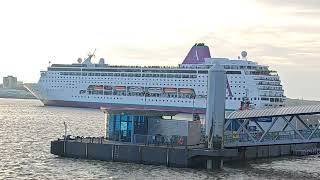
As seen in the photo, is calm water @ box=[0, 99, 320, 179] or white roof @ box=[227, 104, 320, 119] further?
white roof @ box=[227, 104, 320, 119]

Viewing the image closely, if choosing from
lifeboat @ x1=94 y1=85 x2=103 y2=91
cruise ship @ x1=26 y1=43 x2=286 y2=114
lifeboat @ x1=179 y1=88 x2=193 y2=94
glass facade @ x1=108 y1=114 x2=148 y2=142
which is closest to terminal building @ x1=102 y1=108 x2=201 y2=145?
glass facade @ x1=108 y1=114 x2=148 y2=142

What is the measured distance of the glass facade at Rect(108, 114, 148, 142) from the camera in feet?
163

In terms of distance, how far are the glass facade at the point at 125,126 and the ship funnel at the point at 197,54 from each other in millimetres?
92719

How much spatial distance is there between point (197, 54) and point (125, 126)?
95.1 metres

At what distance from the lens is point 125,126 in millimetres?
50094

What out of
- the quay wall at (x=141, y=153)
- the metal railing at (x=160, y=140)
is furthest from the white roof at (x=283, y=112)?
the metal railing at (x=160, y=140)

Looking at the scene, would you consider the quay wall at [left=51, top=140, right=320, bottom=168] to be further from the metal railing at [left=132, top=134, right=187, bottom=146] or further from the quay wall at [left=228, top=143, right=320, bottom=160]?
the metal railing at [left=132, top=134, right=187, bottom=146]

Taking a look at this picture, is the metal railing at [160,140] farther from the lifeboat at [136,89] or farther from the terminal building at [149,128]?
the lifeboat at [136,89]

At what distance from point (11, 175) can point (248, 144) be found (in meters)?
17.1

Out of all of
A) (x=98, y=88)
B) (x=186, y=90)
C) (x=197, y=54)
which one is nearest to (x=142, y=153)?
(x=186, y=90)

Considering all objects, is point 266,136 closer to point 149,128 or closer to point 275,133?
point 275,133

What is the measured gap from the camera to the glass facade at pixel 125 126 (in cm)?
4966

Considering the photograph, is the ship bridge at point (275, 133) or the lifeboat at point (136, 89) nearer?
the ship bridge at point (275, 133)

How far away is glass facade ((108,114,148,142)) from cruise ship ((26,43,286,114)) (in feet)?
257
